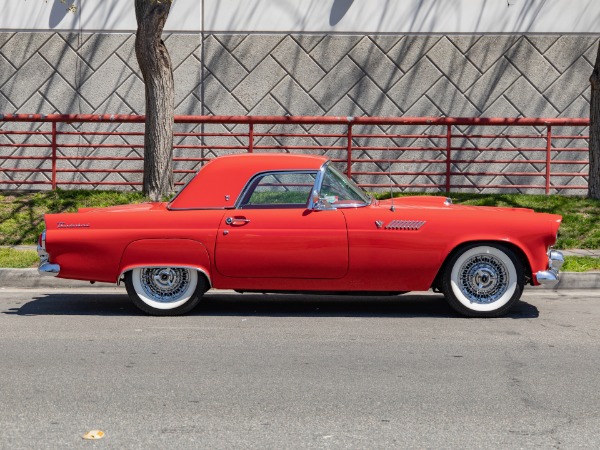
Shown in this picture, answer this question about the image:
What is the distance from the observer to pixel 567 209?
13758 millimetres

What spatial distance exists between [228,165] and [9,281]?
3.23 metres

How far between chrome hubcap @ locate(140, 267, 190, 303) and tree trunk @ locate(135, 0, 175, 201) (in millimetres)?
5625

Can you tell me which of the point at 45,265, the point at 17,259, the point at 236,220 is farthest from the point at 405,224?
the point at 17,259

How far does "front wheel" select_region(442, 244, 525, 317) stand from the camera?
8594 mm

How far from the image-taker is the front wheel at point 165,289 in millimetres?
8766

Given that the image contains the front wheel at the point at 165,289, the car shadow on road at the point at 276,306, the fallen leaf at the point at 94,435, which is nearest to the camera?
the fallen leaf at the point at 94,435

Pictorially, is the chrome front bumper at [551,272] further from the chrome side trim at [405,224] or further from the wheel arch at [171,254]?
the wheel arch at [171,254]

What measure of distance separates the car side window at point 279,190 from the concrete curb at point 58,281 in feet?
8.56

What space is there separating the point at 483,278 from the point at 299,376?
2739mm

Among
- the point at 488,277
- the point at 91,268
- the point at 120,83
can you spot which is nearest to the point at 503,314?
the point at 488,277

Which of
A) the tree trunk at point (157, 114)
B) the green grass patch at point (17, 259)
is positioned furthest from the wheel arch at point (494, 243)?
the tree trunk at point (157, 114)

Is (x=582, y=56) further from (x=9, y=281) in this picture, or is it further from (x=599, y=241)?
(x=9, y=281)

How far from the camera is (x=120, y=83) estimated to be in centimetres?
1828

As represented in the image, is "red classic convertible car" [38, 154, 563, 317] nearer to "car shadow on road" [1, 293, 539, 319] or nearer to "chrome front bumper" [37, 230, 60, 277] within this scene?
"chrome front bumper" [37, 230, 60, 277]
